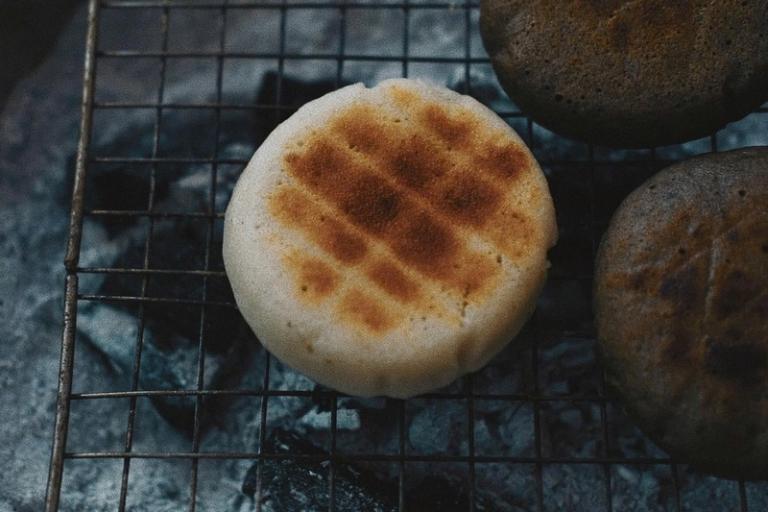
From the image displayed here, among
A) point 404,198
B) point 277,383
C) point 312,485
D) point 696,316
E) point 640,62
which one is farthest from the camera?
point 277,383

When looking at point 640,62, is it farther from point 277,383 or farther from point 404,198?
point 277,383

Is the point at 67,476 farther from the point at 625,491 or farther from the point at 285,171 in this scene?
the point at 625,491

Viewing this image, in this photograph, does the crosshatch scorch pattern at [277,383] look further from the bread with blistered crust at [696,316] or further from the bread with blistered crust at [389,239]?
the bread with blistered crust at [696,316]

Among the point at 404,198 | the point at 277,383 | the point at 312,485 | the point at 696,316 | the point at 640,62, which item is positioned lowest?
the point at 312,485

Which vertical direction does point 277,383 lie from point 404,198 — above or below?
below

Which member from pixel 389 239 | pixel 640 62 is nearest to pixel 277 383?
pixel 389 239

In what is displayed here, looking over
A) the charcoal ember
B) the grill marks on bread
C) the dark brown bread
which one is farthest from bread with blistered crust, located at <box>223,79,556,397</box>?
the charcoal ember

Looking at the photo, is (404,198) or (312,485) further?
(312,485)

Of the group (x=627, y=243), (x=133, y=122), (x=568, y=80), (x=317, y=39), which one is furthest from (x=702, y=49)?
(x=133, y=122)

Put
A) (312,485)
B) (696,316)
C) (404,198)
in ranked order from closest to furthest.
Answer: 1. (696,316)
2. (404,198)
3. (312,485)
